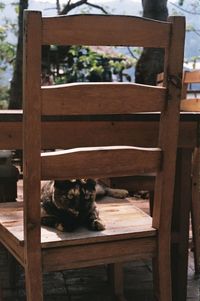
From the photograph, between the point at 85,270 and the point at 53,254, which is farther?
the point at 85,270

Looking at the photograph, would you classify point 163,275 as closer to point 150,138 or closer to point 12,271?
point 150,138

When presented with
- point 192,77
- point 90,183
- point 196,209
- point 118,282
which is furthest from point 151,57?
point 90,183

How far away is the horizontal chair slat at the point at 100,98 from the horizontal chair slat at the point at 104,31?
11 cm

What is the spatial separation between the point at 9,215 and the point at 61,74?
4968mm

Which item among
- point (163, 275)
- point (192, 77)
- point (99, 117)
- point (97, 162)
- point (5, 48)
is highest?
point (5, 48)

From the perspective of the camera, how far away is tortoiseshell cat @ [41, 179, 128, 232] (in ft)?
4.82

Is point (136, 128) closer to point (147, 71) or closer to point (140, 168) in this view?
point (140, 168)

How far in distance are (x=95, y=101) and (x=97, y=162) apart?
6.6 inches

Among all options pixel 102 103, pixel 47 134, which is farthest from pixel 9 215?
pixel 102 103

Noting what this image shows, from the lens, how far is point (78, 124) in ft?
5.20

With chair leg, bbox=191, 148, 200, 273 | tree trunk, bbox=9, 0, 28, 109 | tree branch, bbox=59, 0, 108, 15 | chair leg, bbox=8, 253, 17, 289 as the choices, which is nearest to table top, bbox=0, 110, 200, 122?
chair leg, bbox=191, 148, 200, 273

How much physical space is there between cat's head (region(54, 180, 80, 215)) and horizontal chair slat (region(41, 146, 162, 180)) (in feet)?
0.38

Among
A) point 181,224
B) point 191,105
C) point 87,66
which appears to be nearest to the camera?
point 181,224

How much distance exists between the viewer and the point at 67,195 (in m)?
1.46
